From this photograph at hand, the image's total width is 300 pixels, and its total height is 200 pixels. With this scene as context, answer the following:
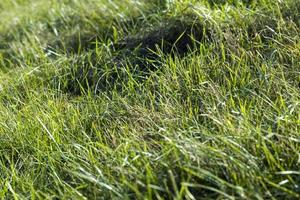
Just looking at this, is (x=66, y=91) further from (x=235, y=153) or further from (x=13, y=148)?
(x=235, y=153)

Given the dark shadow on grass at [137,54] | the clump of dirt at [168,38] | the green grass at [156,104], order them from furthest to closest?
the clump of dirt at [168,38]
the dark shadow on grass at [137,54]
the green grass at [156,104]

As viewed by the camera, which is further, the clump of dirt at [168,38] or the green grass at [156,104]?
the clump of dirt at [168,38]

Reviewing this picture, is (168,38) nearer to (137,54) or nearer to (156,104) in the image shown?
(137,54)

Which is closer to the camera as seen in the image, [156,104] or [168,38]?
[156,104]

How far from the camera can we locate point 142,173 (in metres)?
2.26

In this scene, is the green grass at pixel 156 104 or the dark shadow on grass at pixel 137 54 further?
the dark shadow on grass at pixel 137 54

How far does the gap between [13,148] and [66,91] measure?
0.67m

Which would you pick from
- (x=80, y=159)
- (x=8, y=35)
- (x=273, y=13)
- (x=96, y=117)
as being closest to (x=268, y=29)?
(x=273, y=13)

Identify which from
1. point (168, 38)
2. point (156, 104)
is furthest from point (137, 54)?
point (156, 104)

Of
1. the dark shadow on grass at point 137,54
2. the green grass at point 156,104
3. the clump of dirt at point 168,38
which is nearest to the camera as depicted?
the green grass at point 156,104

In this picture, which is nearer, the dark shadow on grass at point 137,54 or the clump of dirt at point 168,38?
the dark shadow on grass at point 137,54

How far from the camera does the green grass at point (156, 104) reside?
221cm

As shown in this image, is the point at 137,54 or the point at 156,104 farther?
the point at 137,54

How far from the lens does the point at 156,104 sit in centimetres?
283
